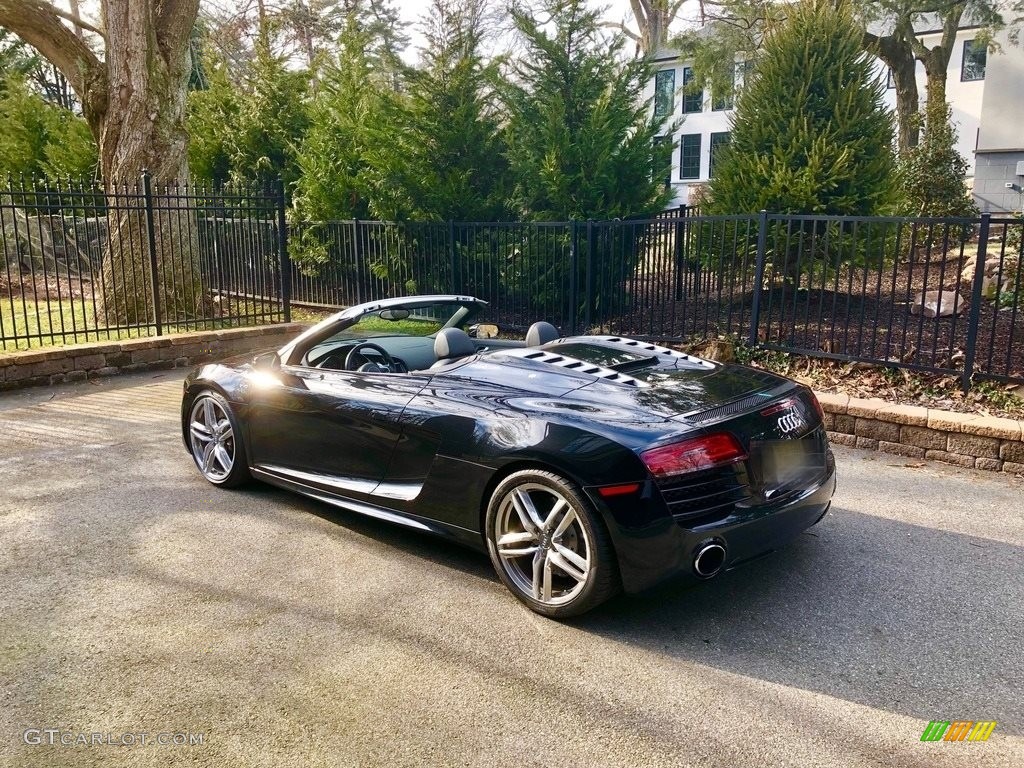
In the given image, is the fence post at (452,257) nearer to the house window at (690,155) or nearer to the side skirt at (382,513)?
the side skirt at (382,513)

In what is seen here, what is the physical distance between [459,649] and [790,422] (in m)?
1.84

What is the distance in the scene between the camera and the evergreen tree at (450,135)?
1130 cm

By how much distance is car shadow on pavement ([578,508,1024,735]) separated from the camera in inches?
118

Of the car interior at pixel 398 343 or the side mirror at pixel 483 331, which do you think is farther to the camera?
the side mirror at pixel 483 331

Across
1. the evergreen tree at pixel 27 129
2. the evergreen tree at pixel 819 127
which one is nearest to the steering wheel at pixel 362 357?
the evergreen tree at pixel 819 127

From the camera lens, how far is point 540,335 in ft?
15.5

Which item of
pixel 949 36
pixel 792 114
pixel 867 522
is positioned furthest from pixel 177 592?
pixel 949 36

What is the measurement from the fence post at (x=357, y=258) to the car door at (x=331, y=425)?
7973 mm

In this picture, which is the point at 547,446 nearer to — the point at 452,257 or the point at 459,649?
the point at 459,649

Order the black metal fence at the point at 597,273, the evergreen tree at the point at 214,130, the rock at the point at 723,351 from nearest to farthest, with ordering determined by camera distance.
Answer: the black metal fence at the point at 597,273
the rock at the point at 723,351
the evergreen tree at the point at 214,130

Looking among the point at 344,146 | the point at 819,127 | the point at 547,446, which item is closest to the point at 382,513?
the point at 547,446

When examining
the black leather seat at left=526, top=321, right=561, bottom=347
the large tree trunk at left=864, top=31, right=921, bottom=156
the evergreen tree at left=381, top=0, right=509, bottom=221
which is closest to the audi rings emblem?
the black leather seat at left=526, top=321, right=561, bottom=347

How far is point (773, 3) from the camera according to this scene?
760 inches

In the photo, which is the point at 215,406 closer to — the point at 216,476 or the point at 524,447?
the point at 216,476
